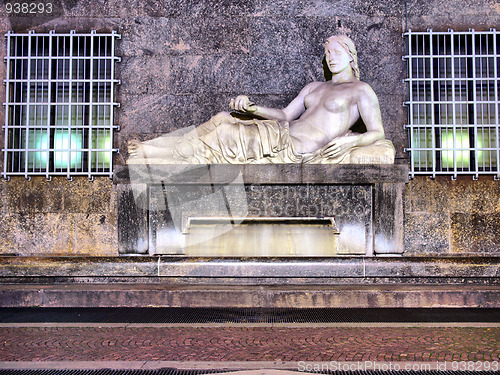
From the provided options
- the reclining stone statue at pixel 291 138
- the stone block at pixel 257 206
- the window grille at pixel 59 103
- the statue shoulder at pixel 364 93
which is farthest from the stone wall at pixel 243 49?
the stone block at pixel 257 206

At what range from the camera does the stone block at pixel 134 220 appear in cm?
693

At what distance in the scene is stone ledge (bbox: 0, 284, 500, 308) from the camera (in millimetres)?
5582

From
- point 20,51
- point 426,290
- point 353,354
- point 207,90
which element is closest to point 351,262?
point 426,290

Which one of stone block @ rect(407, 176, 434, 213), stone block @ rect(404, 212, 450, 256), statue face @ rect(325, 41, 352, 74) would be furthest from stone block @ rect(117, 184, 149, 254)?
stone block @ rect(407, 176, 434, 213)

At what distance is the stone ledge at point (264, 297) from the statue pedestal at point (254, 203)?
1.27m

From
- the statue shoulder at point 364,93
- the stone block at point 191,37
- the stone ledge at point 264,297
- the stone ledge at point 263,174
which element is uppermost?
the stone block at point 191,37

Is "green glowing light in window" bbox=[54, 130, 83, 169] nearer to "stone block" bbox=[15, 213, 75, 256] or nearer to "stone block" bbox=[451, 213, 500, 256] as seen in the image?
"stone block" bbox=[15, 213, 75, 256]

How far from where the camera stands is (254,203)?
6953 millimetres

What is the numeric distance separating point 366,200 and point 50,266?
3.98 m

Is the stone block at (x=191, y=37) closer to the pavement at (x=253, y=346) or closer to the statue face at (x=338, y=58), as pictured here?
the statue face at (x=338, y=58)

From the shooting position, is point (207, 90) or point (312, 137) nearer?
point (312, 137)

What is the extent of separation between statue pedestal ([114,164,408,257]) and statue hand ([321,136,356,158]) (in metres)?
0.29

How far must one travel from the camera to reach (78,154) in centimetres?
951

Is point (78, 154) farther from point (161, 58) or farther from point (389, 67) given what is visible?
point (389, 67)
